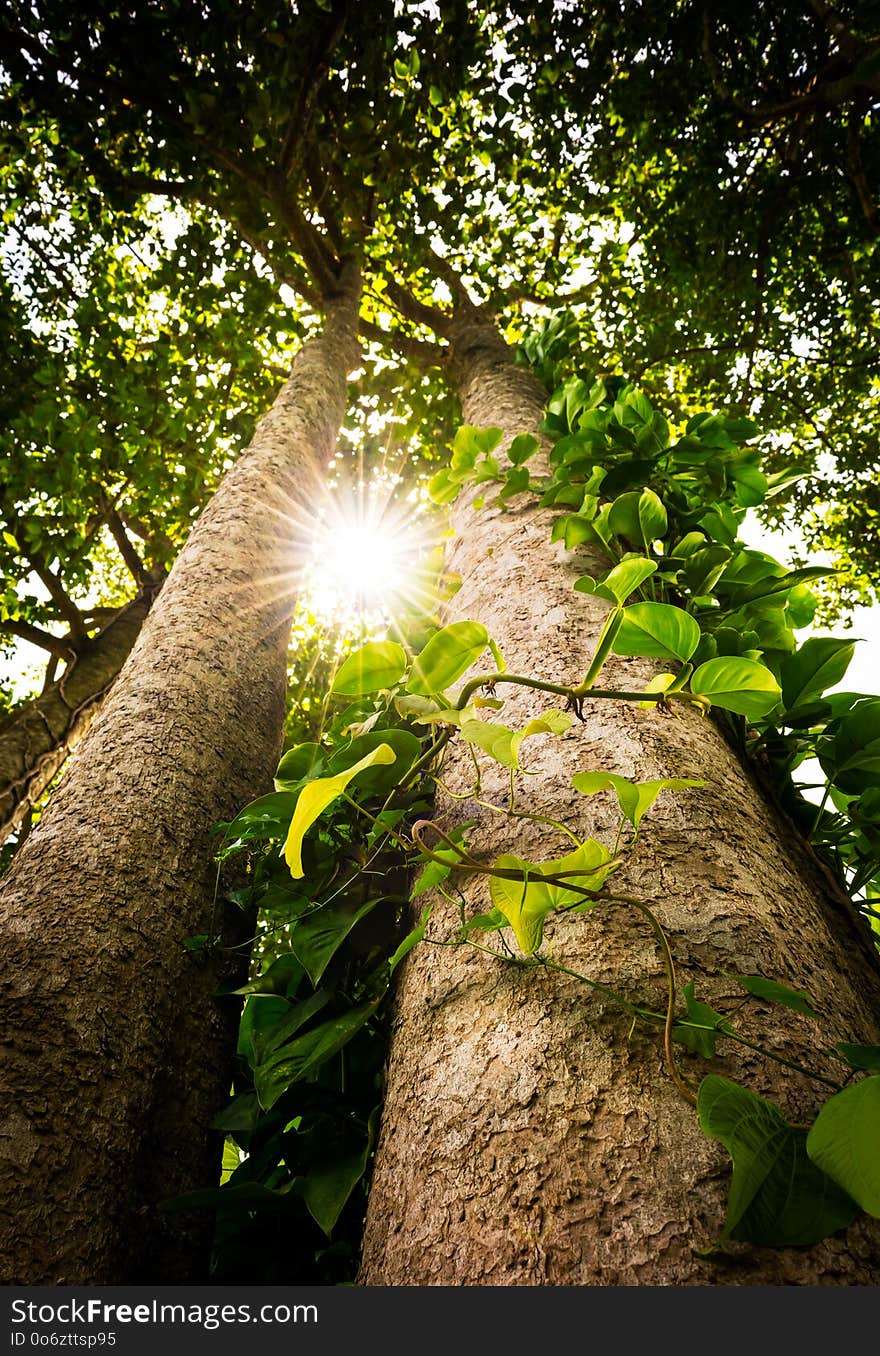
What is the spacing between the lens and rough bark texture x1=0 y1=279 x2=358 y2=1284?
64cm

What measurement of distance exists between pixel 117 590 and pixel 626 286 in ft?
18.9

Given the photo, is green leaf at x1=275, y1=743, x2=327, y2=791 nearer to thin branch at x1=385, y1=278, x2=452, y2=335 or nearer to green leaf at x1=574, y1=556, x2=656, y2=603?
green leaf at x1=574, y1=556, x2=656, y2=603

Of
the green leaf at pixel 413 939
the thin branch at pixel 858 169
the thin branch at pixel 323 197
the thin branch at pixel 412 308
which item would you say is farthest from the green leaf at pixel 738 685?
the thin branch at pixel 412 308

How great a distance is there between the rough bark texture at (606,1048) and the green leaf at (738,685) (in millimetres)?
144

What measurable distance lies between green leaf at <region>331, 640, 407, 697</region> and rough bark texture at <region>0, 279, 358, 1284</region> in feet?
1.38

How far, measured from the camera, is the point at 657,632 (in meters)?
0.71

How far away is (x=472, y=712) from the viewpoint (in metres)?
0.73

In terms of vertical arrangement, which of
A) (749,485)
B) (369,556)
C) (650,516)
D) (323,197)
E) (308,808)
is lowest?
(308,808)

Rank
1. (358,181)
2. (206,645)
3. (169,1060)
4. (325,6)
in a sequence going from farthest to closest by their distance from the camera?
(358,181) → (325,6) → (206,645) → (169,1060)

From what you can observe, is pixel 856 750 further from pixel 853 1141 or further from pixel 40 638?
pixel 40 638

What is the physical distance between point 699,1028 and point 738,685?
336mm

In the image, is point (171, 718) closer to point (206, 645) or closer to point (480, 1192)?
point (206, 645)

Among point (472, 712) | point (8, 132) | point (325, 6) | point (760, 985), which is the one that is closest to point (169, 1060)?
point (472, 712)

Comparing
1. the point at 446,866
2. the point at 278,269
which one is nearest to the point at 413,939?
the point at 446,866
